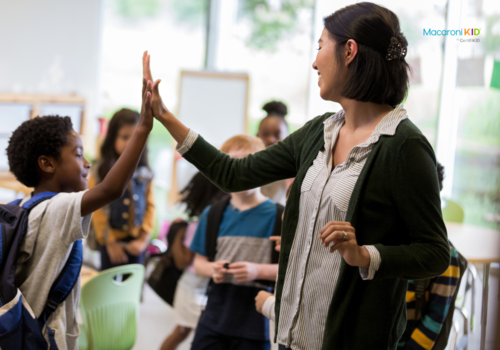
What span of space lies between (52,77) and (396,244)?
4684 mm

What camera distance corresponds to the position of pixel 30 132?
1353 mm

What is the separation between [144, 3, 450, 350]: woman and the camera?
37.2 inches

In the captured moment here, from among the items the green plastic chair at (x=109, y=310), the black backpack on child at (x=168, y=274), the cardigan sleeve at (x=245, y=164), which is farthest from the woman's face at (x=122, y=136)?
the cardigan sleeve at (x=245, y=164)

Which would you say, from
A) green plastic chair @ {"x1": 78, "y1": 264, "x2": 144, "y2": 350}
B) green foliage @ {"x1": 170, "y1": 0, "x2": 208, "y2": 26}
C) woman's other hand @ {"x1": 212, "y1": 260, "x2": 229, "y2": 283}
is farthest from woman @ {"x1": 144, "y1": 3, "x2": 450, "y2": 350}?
green foliage @ {"x1": 170, "y1": 0, "x2": 208, "y2": 26}

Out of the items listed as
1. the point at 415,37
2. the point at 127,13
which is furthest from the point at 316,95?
the point at 127,13

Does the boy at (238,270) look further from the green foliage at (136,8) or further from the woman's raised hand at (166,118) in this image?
the green foliage at (136,8)

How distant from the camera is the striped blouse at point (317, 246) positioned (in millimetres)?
1035

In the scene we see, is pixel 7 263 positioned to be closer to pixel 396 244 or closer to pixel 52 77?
pixel 396 244

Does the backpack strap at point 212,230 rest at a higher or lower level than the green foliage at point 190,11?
lower

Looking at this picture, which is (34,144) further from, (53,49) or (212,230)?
(53,49)

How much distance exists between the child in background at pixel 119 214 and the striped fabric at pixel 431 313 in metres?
1.87

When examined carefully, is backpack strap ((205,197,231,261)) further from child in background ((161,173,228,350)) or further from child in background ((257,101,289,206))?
child in background ((257,101,289,206))

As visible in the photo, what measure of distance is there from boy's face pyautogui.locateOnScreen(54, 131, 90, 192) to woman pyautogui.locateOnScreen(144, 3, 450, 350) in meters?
0.65

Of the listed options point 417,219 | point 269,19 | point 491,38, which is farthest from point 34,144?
point 269,19
